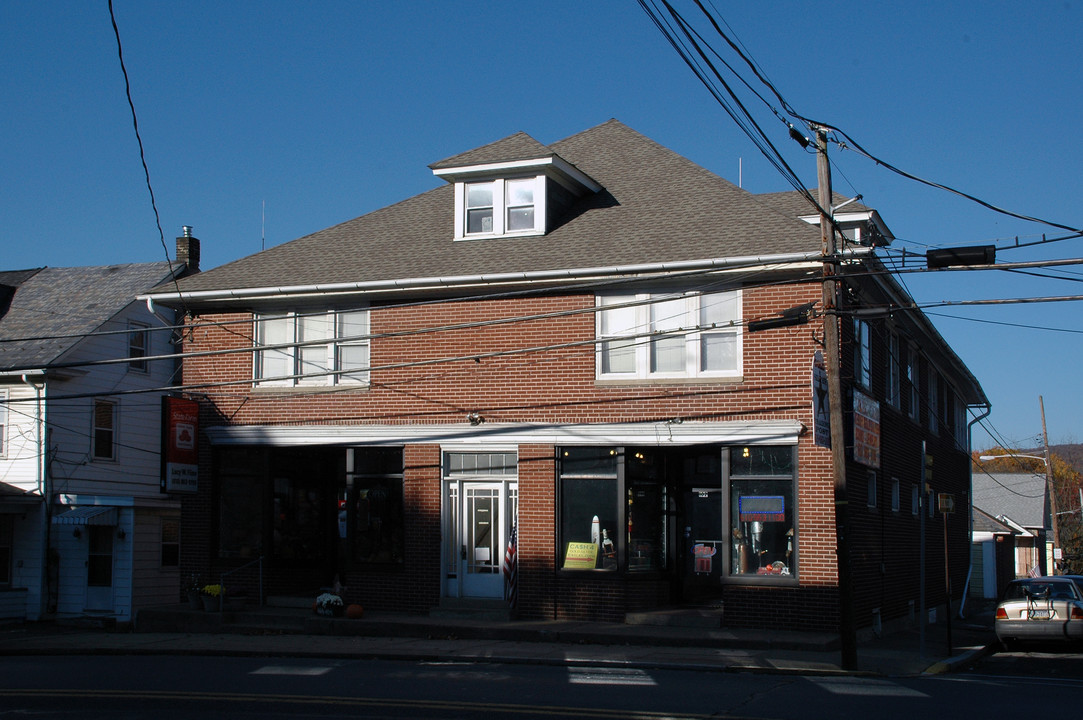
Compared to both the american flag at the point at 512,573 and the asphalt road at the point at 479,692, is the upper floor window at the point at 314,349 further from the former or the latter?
the asphalt road at the point at 479,692

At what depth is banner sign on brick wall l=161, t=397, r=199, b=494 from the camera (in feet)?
69.0

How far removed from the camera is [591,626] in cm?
1866

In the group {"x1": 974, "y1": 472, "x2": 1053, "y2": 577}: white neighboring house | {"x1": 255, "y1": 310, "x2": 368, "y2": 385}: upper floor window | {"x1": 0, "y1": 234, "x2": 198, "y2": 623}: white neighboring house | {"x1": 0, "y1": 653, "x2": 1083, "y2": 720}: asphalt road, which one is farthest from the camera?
{"x1": 974, "y1": 472, "x2": 1053, "y2": 577}: white neighboring house

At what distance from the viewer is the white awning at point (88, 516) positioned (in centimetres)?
2478

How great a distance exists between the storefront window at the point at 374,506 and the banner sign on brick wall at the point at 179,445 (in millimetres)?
3198

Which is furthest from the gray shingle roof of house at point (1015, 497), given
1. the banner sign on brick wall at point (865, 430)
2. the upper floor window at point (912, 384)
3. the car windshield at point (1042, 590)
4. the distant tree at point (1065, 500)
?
the banner sign on brick wall at point (865, 430)

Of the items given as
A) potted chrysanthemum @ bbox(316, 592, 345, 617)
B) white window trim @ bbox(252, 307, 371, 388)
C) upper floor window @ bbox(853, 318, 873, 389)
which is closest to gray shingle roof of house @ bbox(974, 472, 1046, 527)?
upper floor window @ bbox(853, 318, 873, 389)

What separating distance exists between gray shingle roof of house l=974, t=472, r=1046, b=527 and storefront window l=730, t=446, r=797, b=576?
3648 centimetres

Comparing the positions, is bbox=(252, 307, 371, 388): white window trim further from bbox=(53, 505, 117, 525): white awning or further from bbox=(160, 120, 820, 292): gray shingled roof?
bbox=(53, 505, 117, 525): white awning

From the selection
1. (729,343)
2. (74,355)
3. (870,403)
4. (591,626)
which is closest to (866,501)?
(870,403)

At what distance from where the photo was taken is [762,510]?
1861 cm

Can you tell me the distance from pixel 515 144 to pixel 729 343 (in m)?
6.33

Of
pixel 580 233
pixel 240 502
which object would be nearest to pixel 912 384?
pixel 580 233

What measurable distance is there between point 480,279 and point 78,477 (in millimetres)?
13275
